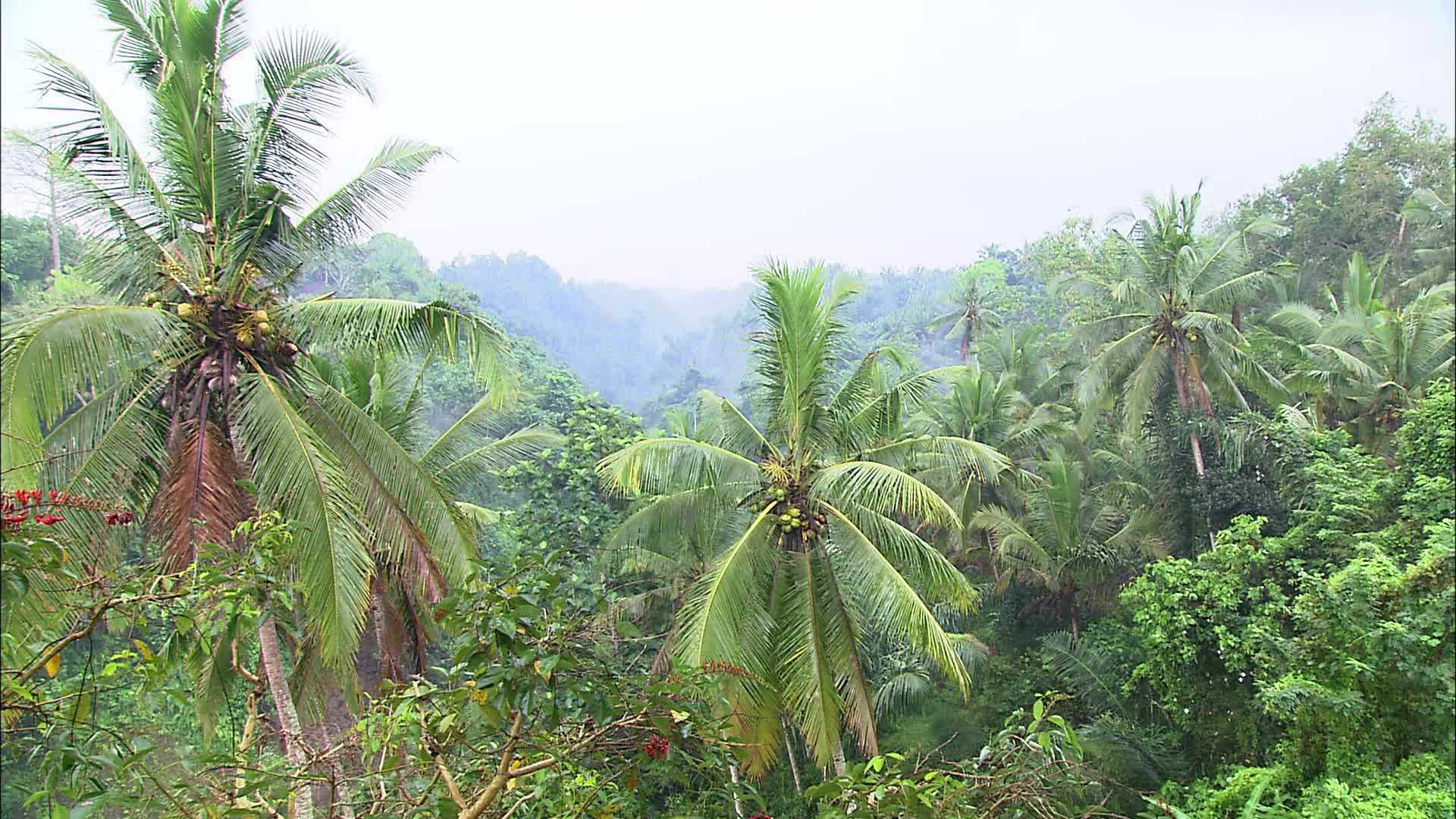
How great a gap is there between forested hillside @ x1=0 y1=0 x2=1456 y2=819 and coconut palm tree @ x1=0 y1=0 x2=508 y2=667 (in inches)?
1.1

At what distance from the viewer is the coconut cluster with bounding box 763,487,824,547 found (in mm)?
6996

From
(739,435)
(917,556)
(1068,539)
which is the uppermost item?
(739,435)

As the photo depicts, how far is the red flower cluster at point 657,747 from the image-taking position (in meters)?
2.20

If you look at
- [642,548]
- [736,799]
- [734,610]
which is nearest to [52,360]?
[736,799]

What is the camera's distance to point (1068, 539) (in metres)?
12.1

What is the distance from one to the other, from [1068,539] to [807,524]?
21.8ft

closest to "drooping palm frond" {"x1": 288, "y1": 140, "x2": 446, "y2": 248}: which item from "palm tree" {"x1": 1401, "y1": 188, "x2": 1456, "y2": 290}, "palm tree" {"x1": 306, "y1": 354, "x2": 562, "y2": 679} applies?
"palm tree" {"x1": 306, "y1": 354, "x2": 562, "y2": 679}

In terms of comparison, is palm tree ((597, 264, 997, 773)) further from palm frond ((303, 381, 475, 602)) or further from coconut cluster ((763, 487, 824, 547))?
palm frond ((303, 381, 475, 602))

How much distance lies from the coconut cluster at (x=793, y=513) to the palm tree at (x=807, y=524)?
1 cm

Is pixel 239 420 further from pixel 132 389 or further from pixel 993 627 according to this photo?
pixel 993 627

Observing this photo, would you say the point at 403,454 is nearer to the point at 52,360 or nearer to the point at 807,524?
the point at 52,360

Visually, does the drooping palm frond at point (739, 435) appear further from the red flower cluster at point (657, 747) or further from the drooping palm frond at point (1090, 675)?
the drooping palm frond at point (1090, 675)

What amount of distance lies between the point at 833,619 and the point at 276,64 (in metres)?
5.71

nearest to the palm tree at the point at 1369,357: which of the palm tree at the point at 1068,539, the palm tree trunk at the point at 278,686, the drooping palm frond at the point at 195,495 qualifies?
the palm tree at the point at 1068,539
